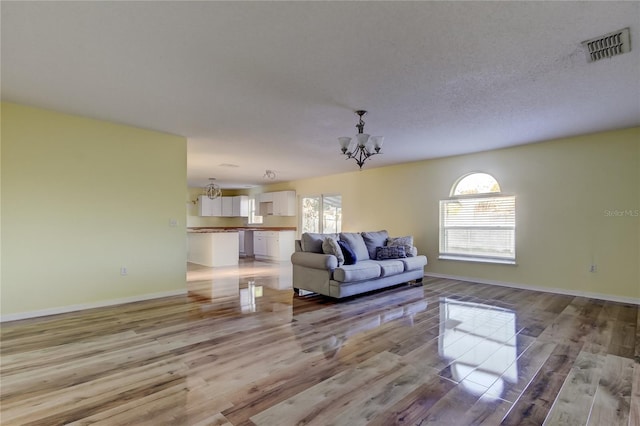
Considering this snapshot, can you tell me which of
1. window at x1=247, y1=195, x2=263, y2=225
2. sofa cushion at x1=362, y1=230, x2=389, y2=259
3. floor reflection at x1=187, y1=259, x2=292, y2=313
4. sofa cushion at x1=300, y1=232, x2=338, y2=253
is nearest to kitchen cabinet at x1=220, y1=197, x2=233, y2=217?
window at x1=247, y1=195, x2=263, y2=225

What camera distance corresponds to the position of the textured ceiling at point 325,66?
2.02 m

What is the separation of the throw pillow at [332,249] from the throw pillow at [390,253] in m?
1.11

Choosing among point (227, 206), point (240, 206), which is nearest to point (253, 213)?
point (240, 206)

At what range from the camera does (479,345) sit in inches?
114

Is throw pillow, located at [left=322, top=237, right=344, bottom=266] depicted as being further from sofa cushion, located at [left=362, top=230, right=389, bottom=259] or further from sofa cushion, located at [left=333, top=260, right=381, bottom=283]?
sofa cushion, located at [left=362, top=230, right=389, bottom=259]

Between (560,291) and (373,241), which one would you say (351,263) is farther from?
(560,291)

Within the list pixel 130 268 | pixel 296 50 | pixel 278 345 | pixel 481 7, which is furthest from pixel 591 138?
pixel 130 268

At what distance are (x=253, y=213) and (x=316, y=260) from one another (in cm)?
736

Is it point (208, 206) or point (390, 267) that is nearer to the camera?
point (390, 267)

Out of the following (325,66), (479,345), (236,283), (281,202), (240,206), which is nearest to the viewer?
(325,66)

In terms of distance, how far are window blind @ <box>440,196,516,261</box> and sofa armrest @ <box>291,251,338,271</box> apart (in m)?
2.98

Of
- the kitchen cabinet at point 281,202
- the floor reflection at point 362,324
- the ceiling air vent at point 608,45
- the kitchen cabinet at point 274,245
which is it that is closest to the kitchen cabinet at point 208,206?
the kitchen cabinet at point 281,202

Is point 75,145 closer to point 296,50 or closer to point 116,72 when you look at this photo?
point 116,72

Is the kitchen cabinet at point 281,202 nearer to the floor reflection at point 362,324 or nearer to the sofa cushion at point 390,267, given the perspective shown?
the sofa cushion at point 390,267
